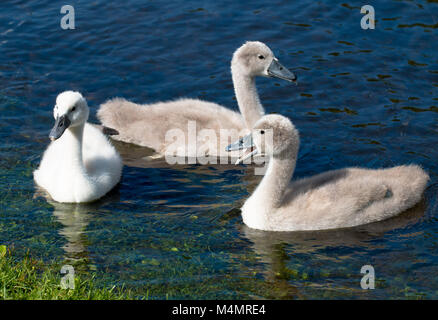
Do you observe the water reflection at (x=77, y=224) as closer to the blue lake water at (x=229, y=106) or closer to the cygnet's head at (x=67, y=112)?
the blue lake water at (x=229, y=106)

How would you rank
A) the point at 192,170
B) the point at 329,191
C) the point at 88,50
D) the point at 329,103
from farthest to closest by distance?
the point at 88,50, the point at 329,103, the point at 192,170, the point at 329,191

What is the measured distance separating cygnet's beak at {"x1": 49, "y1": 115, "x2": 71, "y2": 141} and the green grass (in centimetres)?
162

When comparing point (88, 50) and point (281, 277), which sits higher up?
point (88, 50)

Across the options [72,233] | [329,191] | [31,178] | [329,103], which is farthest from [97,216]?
[329,103]

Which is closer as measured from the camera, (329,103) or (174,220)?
(174,220)

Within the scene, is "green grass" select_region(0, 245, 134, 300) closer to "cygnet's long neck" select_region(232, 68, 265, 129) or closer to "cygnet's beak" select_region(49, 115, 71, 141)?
"cygnet's beak" select_region(49, 115, 71, 141)

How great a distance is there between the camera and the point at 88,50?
12523 millimetres

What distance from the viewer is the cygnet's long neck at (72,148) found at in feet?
29.2

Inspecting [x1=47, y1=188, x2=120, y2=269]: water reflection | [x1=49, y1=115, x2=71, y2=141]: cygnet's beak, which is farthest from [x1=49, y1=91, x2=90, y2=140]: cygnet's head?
[x1=47, y1=188, x2=120, y2=269]: water reflection

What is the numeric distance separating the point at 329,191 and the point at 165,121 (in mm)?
2887

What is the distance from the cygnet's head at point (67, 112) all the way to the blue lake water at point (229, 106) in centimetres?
98

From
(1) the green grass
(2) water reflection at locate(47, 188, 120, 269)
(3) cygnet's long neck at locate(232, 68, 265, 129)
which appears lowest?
(2) water reflection at locate(47, 188, 120, 269)

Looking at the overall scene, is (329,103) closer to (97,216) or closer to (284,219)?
(284,219)

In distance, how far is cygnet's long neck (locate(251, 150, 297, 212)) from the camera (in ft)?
27.3
